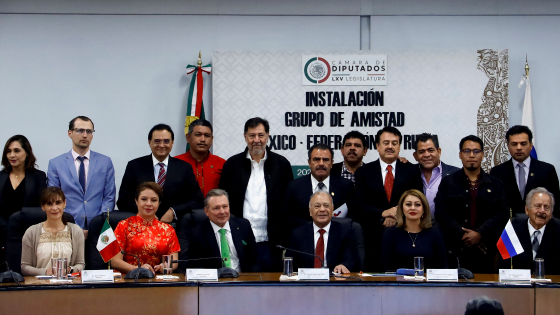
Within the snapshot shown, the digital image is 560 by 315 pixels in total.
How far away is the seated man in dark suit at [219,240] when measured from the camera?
3639 mm

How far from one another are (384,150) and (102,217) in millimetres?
A: 2129

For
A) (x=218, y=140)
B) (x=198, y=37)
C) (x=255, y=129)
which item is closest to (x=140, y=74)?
(x=198, y=37)

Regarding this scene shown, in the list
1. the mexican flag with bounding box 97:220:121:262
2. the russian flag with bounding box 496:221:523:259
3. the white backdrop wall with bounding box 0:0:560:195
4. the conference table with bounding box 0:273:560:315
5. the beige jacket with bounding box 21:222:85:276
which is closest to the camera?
the conference table with bounding box 0:273:560:315

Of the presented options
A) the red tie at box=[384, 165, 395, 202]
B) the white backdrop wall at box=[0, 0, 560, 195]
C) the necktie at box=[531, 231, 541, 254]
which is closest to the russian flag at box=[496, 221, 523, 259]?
the necktie at box=[531, 231, 541, 254]

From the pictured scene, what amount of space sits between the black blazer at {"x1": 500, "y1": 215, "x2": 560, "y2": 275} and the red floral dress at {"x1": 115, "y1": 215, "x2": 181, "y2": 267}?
2.29m

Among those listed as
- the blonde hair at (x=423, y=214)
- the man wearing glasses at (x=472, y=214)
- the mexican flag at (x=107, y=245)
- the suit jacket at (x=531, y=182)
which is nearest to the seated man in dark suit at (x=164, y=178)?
the mexican flag at (x=107, y=245)

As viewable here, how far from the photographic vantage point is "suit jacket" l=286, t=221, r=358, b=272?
3664 mm

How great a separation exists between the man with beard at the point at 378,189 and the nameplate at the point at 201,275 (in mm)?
1513

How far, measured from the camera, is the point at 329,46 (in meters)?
5.61

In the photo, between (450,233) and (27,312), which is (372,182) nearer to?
(450,233)

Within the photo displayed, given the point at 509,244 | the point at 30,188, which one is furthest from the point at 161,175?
the point at 509,244

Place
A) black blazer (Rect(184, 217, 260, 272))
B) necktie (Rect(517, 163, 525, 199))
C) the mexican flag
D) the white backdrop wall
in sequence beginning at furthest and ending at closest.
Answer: the white backdrop wall
necktie (Rect(517, 163, 525, 199))
black blazer (Rect(184, 217, 260, 272))
the mexican flag

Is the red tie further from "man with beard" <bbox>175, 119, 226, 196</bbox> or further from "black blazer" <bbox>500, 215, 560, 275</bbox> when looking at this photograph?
"man with beard" <bbox>175, 119, 226, 196</bbox>

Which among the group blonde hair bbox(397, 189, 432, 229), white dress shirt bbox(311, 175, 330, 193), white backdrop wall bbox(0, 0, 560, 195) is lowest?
blonde hair bbox(397, 189, 432, 229)
